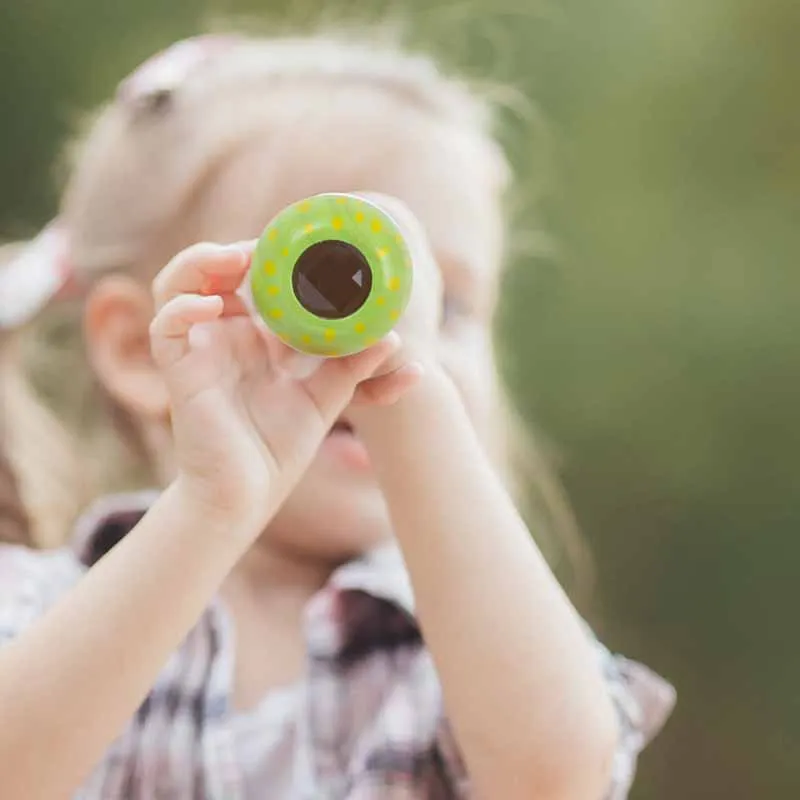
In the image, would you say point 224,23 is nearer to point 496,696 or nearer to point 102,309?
point 102,309

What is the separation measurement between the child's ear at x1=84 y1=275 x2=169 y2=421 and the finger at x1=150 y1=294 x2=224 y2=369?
0.20 meters

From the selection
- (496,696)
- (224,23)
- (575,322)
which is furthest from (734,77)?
(496,696)

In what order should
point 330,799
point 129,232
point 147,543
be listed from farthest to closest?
point 129,232 < point 330,799 < point 147,543

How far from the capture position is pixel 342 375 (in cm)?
55

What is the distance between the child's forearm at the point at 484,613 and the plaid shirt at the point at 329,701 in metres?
0.05

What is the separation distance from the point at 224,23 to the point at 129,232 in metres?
0.18

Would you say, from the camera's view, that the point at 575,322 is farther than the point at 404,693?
Yes

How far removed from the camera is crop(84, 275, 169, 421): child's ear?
0.76m

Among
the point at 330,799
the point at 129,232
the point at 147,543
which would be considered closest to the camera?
the point at 147,543

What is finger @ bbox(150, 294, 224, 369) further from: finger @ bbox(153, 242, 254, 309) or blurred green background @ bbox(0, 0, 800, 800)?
blurred green background @ bbox(0, 0, 800, 800)

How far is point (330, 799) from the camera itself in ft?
2.13

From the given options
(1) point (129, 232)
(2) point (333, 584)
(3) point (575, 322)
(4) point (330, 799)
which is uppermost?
(3) point (575, 322)

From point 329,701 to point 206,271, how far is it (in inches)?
10.5

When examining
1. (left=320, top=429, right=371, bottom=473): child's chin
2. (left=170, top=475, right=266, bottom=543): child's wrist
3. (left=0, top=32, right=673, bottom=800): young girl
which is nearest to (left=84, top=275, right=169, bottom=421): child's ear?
(left=0, top=32, right=673, bottom=800): young girl
